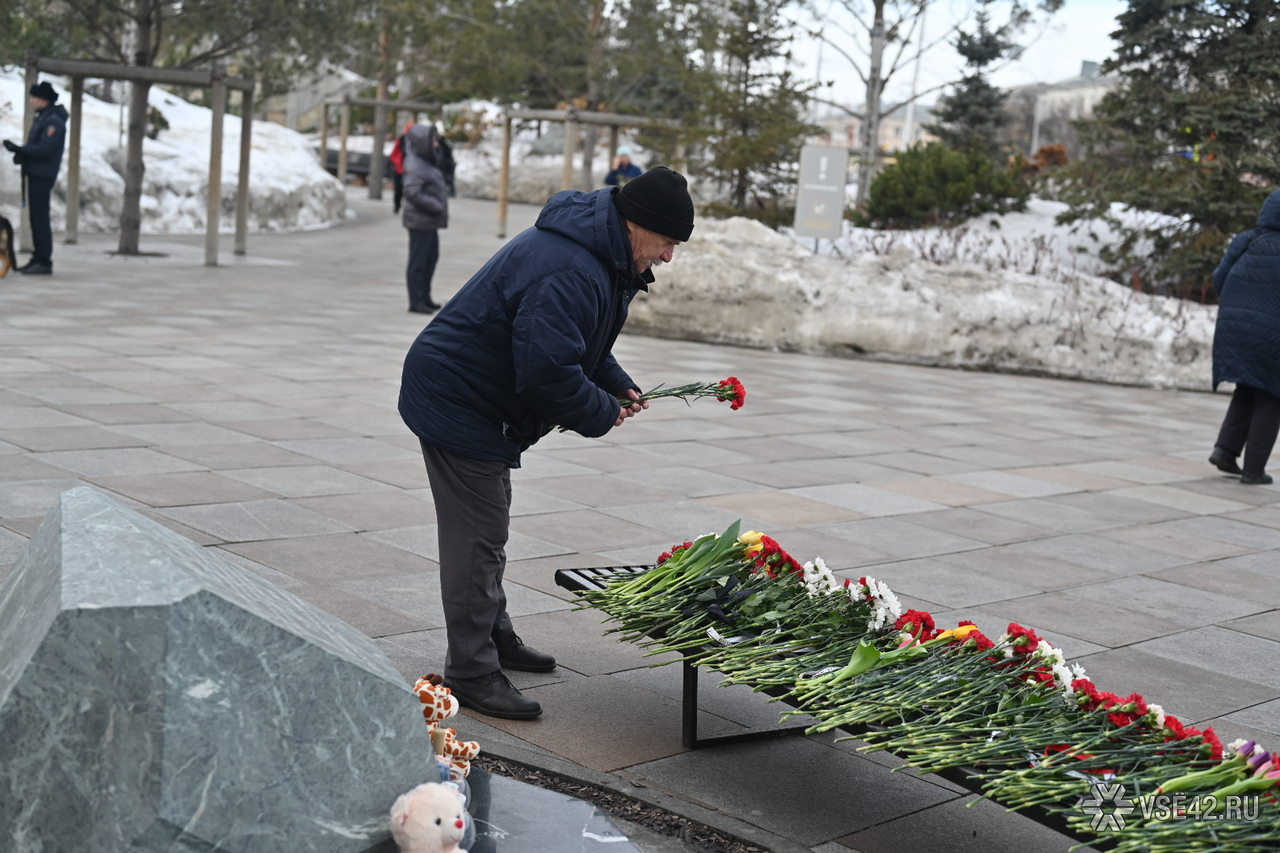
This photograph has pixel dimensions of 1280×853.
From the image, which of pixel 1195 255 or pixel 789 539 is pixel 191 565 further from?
pixel 1195 255

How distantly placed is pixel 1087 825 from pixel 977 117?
34292 mm

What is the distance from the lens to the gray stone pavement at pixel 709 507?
380 cm

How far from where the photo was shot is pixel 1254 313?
8344 millimetres

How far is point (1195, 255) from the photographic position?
1602cm

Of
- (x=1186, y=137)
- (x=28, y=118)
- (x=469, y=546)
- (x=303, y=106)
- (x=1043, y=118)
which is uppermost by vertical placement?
(x=1043, y=118)

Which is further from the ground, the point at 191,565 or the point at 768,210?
the point at 768,210

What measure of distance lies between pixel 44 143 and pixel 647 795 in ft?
43.4

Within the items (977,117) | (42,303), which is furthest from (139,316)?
(977,117)

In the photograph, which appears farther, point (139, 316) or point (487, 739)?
point (139, 316)

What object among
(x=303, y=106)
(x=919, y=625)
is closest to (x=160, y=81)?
(x=919, y=625)

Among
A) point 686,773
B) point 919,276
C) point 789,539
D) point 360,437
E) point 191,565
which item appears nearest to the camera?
point 191,565

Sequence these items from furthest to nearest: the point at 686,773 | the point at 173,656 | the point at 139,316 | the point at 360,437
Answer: the point at 139,316 → the point at 360,437 → the point at 686,773 → the point at 173,656
